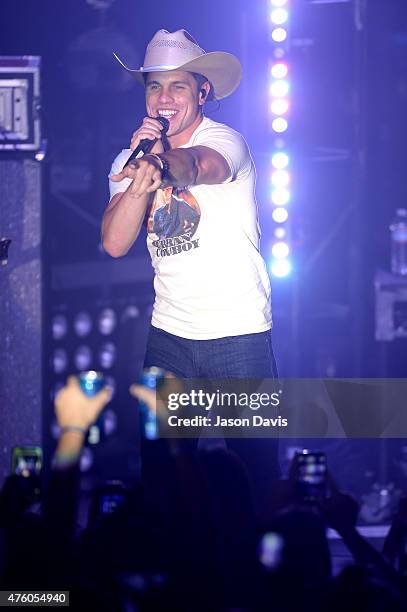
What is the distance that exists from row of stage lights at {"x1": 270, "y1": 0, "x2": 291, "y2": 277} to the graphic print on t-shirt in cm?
145

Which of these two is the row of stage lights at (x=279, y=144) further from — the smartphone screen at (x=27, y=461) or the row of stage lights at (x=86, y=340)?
the smartphone screen at (x=27, y=461)

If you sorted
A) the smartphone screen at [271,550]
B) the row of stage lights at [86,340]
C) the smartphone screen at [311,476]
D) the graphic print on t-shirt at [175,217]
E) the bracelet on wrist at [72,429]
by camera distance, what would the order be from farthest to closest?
the row of stage lights at [86,340] → the graphic print on t-shirt at [175,217] → the smartphone screen at [311,476] → the bracelet on wrist at [72,429] → the smartphone screen at [271,550]

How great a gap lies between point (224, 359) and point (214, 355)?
38 mm

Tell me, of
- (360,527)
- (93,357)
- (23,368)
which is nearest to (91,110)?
(93,357)

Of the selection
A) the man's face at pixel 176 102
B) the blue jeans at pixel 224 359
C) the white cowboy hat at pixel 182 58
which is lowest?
the blue jeans at pixel 224 359

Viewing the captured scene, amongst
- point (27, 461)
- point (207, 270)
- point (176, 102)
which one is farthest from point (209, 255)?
point (27, 461)

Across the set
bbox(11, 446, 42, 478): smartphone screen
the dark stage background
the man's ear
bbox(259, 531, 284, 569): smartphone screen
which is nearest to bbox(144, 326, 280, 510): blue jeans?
bbox(11, 446, 42, 478): smartphone screen

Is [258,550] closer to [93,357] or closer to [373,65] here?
[93,357]

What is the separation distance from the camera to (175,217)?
373cm

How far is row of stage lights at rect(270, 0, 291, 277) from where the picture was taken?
505 cm

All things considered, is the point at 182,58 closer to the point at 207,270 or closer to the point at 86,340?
the point at 207,270

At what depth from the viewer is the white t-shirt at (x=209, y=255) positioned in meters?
3.74

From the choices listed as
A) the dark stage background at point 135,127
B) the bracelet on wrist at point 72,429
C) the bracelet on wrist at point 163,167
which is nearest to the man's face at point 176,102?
the bracelet on wrist at point 163,167

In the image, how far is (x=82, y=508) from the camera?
4566 millimetres
